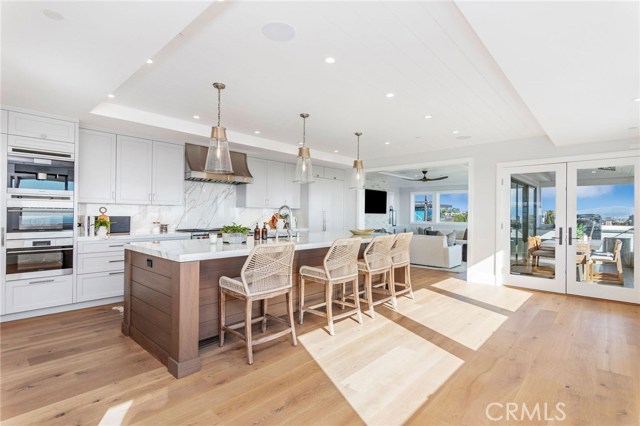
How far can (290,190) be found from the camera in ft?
23.7

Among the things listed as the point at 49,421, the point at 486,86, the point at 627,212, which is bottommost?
the point at 49,421

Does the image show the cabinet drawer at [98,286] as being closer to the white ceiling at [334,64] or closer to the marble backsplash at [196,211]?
the marble backsplash at [196,211]

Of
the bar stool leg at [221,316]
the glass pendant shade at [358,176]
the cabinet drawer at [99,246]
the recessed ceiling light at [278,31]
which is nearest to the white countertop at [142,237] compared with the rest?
the cabinet drawer at [99,246]

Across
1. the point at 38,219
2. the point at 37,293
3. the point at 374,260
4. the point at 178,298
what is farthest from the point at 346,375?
the point at 38,219

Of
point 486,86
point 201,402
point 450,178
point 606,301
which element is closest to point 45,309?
point 201,402

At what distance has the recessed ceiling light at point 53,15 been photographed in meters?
1.92

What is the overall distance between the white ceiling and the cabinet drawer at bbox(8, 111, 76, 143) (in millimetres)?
213

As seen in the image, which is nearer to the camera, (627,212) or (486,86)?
(486,86)

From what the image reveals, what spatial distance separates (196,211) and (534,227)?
5.80 meters

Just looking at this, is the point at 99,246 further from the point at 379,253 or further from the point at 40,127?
the point at 379,253

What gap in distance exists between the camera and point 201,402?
2109 mm

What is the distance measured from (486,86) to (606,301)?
3744 millimetres

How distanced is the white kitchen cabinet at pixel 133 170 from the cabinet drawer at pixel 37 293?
4.27 feet

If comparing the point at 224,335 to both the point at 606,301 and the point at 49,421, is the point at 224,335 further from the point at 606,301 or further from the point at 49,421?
the point at 606,301
